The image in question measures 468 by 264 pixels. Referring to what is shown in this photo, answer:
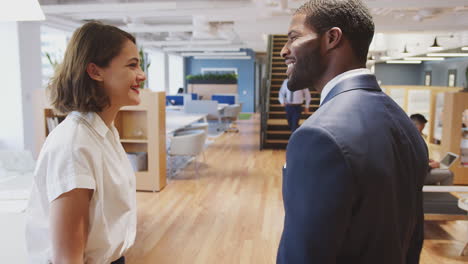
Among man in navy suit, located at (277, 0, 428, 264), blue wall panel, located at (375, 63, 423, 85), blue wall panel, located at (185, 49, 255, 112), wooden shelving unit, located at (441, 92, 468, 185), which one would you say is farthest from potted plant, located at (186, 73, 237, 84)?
man in navy suit, located at (277, 0, 428, 264)

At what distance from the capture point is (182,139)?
20.4ft

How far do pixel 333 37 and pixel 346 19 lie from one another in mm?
48

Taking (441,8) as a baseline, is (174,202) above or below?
below

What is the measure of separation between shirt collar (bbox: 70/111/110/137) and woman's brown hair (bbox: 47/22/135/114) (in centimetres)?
1

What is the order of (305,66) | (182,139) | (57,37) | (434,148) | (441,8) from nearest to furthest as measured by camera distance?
(305,66) < (182,139) < (441,8) < (434,148) < (57,37)

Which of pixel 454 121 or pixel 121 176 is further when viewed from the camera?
pixel 454 121

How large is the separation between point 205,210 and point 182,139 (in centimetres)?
158

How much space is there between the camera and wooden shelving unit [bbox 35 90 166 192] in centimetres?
546

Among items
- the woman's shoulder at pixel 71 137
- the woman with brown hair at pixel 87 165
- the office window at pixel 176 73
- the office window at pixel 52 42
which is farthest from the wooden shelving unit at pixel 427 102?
the office window at pixel 176 73

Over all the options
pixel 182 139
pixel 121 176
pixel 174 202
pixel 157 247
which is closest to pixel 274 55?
pixel 182 139

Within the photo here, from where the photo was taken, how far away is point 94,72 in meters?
1.25

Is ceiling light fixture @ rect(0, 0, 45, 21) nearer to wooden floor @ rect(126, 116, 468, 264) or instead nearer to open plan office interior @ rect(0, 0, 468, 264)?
open plan office interior @ rect(0, 0, 468, 264)

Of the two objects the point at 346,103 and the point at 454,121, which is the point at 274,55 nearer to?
the point at 454,121

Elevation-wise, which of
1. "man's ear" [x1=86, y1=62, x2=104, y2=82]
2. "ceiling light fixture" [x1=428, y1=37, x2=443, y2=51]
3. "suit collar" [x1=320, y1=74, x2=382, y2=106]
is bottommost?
"suit collar" [x1=320, y1=74, x2=382, y2=106]
